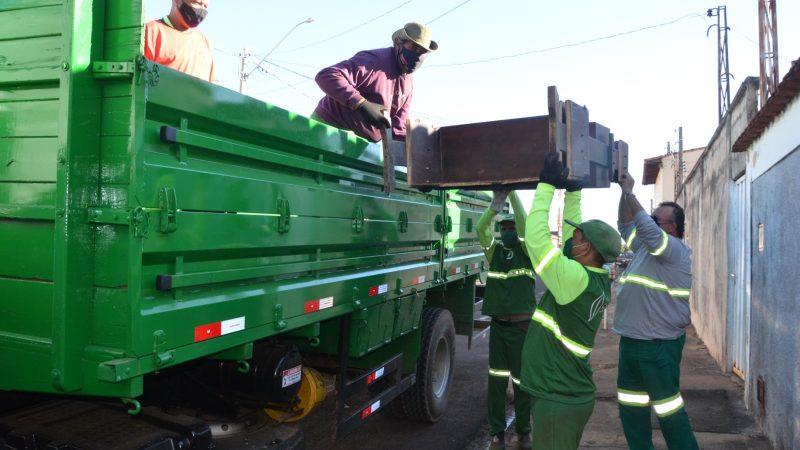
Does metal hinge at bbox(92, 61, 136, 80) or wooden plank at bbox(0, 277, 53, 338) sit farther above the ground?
metal hinge at bbox(92, 61, 136, 80)

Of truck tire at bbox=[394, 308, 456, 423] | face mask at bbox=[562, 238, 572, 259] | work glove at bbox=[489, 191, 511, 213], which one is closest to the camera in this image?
face mask at bbox=[562, 238, 572, 259]

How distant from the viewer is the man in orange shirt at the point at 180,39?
→ 10.4ft

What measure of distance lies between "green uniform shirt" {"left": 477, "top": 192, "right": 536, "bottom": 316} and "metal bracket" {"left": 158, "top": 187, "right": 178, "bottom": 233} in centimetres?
275

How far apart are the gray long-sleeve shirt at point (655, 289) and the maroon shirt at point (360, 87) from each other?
1.90m

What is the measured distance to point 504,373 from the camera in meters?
4.55

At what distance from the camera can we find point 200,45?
11.2 ft

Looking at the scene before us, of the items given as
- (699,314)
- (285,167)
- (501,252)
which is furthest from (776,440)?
(699,314)

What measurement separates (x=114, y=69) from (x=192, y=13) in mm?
1367

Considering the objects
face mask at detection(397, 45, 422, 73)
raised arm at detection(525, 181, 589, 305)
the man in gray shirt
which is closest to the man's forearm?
the man in gray shirt

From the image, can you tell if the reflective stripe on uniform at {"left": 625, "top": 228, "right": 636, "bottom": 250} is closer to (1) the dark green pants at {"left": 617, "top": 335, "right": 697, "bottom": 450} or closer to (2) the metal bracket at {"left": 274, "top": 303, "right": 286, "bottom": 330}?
(1) the dark green pants at {"left": 617, "top": 335, "right": 697, "bottom": 450}

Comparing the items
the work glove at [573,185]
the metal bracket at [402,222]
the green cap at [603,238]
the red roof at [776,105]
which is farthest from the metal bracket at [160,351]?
the red roof at [776,105]

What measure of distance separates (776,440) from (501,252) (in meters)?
2.23

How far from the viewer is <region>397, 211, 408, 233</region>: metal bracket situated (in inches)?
165

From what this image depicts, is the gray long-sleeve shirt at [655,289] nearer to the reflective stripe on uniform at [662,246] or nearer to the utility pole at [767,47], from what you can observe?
the reflective stripe on uniform at [662,246]
